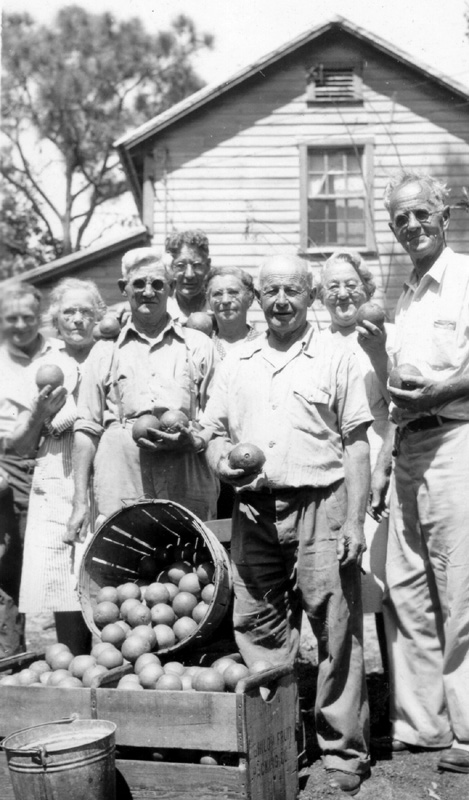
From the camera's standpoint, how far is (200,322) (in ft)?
17.6

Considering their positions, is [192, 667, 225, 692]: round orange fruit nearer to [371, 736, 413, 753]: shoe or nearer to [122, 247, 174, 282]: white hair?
[371, 736, 413, 753]: shoe

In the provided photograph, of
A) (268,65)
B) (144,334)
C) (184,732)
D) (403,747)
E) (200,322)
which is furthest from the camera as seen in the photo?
(268,65)

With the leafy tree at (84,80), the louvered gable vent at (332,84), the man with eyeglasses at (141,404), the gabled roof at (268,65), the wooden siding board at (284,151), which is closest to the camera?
the man with eyeglasses at (141,404)

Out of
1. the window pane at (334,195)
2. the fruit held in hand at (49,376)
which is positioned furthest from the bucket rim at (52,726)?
the window pane at (334,195)

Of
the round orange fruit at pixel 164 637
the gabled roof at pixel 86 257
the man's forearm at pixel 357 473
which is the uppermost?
the gabled roof at pixel 86 257

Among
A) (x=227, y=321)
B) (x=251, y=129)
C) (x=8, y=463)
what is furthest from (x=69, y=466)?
(x=251, y=129)

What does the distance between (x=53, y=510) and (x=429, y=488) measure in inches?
80.8

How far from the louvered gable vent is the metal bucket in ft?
41.5

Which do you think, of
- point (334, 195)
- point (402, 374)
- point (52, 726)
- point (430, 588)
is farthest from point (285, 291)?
point (334, 195)

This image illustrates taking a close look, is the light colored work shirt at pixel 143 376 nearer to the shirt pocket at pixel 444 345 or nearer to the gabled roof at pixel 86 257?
the shirt pocket at pixel 444 345

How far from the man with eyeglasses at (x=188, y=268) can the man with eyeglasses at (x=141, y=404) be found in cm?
85

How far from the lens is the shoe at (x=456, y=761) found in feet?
13.7

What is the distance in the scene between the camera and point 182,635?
4.20 metres

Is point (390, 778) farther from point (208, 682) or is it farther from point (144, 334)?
point (144, 334)
